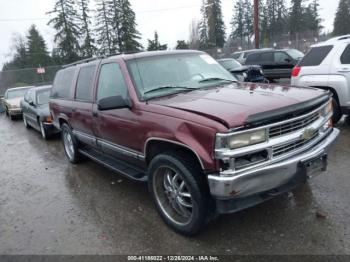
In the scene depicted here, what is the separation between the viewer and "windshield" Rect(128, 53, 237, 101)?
12.6 feet

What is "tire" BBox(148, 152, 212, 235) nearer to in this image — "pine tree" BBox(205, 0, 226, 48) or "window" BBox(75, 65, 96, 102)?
"window" BBox(75, 65, 96, 102)

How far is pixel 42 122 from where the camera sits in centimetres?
894

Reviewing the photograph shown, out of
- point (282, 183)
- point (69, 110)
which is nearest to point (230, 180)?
point (282, 183)

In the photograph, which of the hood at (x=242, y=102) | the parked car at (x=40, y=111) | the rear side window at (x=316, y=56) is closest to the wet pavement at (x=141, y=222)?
the hood at (x=242, y=102)

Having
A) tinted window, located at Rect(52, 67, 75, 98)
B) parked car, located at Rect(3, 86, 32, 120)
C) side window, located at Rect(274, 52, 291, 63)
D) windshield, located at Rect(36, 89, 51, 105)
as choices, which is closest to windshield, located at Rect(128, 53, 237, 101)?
tinted window, located at Rect(52, 67, 75, 98)

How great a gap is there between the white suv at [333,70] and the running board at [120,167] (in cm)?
473

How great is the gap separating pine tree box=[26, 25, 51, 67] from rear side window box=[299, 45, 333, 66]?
47.5m

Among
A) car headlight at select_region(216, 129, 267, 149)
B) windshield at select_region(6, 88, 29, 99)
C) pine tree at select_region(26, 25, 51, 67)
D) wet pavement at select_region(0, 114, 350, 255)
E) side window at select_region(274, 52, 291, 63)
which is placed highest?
pine tree at select_region(26, 25, 51, 67)

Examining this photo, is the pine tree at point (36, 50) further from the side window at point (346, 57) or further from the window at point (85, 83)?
the side window at point (346, 57)

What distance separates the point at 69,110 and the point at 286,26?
224 feet

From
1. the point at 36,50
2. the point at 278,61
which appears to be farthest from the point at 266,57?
the point at 36,50

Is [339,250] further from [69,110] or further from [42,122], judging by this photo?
[42,122]

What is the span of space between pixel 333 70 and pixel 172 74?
13.7 feet

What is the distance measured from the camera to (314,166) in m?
3.09
